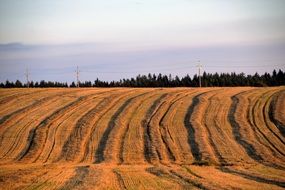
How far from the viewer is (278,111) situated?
127ft

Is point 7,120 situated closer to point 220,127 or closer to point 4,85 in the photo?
point 220,127

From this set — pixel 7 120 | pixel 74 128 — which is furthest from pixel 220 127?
pixel 7 120

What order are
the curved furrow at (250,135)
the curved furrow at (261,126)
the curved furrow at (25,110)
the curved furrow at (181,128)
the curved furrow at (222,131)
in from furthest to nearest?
1. the curved furrow at (25,110)
2. the curved furrow at (261,126)
3. the curved furrow at (181,128)
4. the curved furrow at (250,135)
5. the curved furrow at (222,131)

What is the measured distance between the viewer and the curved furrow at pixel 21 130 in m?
31.1

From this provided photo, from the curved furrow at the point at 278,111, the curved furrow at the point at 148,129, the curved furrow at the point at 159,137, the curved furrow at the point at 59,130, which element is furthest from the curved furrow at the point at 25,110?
the curved furrow at the point at 278,111

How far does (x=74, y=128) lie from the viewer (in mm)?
35562

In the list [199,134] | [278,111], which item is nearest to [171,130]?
[199,134]

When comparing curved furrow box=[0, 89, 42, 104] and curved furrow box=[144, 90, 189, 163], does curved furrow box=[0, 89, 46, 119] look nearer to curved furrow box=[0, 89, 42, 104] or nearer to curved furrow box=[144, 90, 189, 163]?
curved furrow box=[0, 89, 42, 104]

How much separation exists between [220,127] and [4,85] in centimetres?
7514

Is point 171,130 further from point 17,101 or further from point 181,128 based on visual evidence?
point 17,101

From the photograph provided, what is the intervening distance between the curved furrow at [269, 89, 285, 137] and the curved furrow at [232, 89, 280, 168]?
161 centimetres

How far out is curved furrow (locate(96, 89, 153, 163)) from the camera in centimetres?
2923

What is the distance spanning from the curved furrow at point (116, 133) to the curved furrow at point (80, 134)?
1.19 m

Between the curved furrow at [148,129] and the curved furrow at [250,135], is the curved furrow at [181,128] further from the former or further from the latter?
the curved furrow at [250,135]
